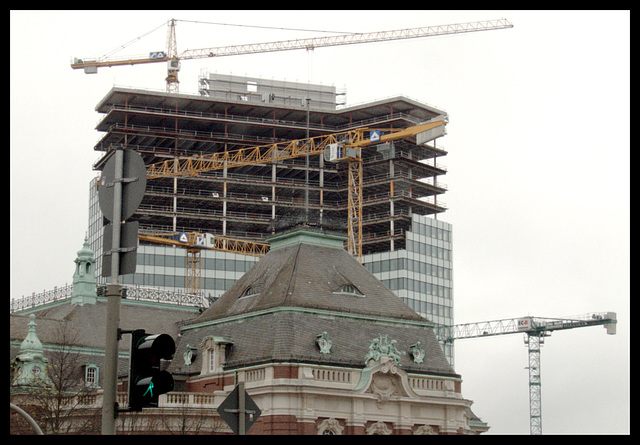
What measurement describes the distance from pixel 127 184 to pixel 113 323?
7.69 ft

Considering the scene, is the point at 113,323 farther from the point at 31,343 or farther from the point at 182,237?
the point at 182,237

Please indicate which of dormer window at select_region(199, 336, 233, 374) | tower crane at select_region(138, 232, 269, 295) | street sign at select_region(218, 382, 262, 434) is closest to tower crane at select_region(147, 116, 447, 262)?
tower crane at select_region(138, 232, 269, 295)

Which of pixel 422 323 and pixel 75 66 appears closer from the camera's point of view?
pixel 422 323

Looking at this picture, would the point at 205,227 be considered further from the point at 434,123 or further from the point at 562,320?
the point at 562,320

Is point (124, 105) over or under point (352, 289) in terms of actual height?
over

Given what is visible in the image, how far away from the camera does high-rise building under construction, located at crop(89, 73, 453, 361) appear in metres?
165

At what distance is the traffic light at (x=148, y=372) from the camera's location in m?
17.4

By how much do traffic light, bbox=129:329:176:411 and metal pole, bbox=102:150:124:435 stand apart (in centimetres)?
60

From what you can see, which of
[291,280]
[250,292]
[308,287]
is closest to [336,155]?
[250,292]

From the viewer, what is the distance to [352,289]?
71.2 metres
